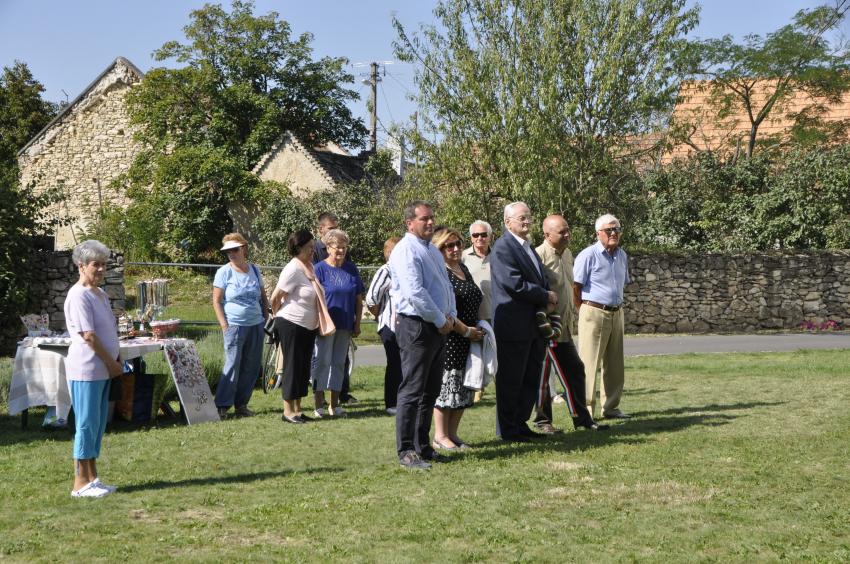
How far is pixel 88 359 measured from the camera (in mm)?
4957

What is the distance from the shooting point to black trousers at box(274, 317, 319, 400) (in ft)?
24.1

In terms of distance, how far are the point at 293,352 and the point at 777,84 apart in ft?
69.7

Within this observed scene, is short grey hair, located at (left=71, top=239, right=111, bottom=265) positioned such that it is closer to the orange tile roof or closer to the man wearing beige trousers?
the man wearing beige trousers

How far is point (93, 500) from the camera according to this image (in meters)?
4.84

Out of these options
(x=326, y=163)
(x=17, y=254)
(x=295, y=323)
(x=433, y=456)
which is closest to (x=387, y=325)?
(x=295, y=323)

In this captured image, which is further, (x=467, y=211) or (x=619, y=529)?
(x=467, y=211)

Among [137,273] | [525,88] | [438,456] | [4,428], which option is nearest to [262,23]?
[137,273]

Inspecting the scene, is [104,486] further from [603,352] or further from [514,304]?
[603,352]

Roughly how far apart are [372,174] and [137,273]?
1057 centimetres

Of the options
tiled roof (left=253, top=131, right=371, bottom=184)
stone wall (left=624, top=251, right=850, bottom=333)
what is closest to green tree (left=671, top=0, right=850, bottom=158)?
stone wall (left=624, top=251, right=850, bottom=333)

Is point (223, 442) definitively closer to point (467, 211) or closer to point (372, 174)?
point (467, 211)

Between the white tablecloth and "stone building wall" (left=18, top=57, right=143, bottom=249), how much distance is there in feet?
85.4

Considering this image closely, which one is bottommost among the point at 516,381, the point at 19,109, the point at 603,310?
the point at 516,381

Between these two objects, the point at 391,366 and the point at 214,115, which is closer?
the point at 391,366
